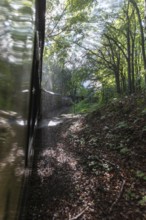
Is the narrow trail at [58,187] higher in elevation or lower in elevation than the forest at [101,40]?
lower

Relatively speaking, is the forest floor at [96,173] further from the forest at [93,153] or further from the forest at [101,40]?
the forest at [101,40]

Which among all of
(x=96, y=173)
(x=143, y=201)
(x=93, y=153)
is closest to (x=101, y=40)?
(x=93, y=153)

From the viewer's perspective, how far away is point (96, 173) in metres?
4.64

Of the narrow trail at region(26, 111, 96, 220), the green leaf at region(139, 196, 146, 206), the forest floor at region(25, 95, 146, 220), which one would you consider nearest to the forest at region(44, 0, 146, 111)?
the forest floor at region(25, 95, 146, 220)

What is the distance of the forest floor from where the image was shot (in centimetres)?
358

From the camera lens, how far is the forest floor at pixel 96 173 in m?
3.58

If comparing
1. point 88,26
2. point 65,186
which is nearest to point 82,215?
point 65,186

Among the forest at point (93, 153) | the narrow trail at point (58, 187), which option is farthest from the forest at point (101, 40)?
the narrow trail at point (58, 187)

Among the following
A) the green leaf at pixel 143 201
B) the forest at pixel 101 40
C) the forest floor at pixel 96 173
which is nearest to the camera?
the green leaf at pixel 143 201

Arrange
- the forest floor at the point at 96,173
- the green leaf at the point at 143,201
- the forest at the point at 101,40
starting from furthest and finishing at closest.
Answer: the forest at the point at 101,40
the forest floor at the point at 96,173
the green leaf at the point at 143,201

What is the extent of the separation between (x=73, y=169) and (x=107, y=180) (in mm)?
1034

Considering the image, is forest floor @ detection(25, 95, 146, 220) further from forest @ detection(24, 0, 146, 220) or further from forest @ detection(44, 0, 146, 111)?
forest @ detection(44, 0, 146, 111)

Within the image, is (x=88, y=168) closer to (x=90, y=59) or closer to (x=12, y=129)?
(x=12, y=129)

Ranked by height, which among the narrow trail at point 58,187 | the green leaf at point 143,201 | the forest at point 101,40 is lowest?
the narrow trail at point 58,187
